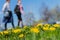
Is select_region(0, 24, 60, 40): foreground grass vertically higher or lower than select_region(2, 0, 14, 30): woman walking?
higher

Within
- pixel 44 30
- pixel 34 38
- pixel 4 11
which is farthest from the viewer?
pixel 4 11

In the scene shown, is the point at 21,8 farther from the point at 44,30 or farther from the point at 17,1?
the point at 44,30

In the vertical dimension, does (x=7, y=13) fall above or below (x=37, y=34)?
below

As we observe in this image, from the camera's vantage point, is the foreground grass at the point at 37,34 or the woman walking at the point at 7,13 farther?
the woman walking at the point at 7,13

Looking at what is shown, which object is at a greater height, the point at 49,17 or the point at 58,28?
the point at 58,28

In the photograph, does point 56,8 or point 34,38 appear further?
Result: point 56,8

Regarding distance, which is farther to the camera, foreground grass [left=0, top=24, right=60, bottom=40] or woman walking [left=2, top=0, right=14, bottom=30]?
woman walking [left=2, top=0, right=14, bottom=30]

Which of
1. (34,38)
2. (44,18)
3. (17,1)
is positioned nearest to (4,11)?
(17,1)

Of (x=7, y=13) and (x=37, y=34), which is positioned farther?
(x=7, y=13)

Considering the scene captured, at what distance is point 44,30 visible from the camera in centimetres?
361

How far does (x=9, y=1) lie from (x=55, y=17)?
1590 millimetres

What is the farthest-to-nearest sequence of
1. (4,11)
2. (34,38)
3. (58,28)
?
(4,11) → (58,28) → (34,38)

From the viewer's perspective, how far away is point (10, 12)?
8.36 meters

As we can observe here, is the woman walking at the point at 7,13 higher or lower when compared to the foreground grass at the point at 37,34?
lower
